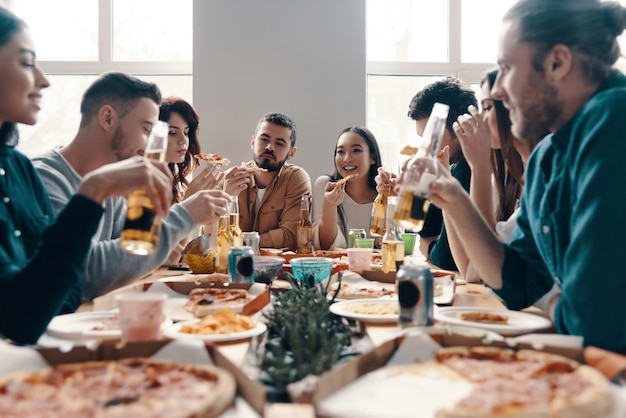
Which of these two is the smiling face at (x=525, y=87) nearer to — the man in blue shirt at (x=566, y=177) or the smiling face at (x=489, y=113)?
the man in blue shirt at (x=566, y=177)

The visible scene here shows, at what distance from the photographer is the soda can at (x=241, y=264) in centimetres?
188

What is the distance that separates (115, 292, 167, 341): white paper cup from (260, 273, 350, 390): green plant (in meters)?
0.23

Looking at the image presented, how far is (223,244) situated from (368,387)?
1.48 metres

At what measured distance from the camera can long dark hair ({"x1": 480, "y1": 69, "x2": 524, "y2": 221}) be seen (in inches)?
91.8

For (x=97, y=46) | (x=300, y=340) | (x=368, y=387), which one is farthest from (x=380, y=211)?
(x=97, y=46)

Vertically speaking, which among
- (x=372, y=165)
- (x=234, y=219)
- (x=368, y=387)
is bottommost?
(x=368, y=387)

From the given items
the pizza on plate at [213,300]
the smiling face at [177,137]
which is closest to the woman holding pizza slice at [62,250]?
the pizza on plate at [213,300]

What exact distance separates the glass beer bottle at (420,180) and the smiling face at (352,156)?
2616 mm

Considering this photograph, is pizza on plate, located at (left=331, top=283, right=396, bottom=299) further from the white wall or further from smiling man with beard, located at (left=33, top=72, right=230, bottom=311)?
the white wall

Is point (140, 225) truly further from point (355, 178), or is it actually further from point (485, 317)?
point (355, 178)

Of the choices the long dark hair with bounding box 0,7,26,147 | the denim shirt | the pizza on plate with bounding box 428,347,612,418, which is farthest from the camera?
the long dark hair with bounding box 0,7,26,147

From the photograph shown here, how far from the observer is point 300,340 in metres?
1.07

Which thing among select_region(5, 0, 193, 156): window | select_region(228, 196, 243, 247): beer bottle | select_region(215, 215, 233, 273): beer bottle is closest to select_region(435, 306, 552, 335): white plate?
select_region(215, 215, 233, 273): beer bottle

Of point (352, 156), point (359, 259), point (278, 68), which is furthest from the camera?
point (278, 68)
